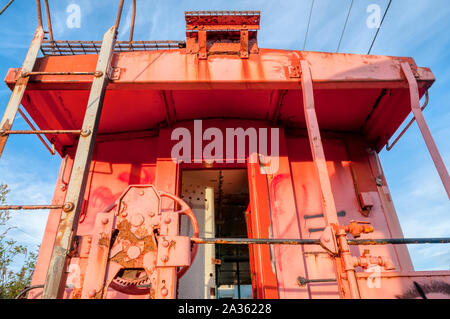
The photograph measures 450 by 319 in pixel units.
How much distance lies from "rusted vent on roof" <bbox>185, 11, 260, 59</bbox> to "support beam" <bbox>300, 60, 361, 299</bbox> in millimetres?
1048

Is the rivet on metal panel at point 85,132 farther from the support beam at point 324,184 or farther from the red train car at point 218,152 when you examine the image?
the support beam at point 324,184

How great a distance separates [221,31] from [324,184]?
310 cm

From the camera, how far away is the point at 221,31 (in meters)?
4.74

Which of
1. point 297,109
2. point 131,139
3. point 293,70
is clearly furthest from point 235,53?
point 131,139

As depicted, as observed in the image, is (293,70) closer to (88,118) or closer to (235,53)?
(235,53)

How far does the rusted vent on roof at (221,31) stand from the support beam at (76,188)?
1.33m

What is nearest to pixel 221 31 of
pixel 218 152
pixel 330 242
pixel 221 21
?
pixel 221 21

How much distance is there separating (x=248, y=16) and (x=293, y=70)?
1232 mm

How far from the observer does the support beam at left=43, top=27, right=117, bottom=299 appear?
2461 millimetres

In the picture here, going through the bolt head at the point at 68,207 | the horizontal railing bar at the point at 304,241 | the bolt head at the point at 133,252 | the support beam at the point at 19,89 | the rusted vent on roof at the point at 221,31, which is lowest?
the bolt head at the point at 133,252

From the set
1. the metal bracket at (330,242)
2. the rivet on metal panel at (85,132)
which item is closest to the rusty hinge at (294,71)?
the metal bracket at (330,242)

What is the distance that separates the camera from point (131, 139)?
20.8 feet

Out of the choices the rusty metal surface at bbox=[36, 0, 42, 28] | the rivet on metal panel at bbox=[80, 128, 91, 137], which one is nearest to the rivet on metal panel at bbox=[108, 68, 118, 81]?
the rivet on metal panel at bbox=[80, 128, 91, 137]

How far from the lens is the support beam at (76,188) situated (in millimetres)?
2461
